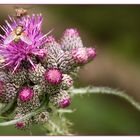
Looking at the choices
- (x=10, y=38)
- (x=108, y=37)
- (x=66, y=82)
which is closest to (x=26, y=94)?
(x=66, y=82)

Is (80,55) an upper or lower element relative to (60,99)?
upper

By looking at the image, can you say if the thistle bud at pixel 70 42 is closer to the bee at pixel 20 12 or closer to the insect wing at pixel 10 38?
the bee at pixel 20 12

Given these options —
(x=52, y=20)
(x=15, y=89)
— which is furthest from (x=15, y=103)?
(x=52, y=20)

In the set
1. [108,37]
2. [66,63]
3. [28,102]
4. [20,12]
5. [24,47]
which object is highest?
[108,37]

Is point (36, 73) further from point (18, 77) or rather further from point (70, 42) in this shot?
point (70, 42)

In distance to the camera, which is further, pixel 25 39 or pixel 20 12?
pixel 20 12

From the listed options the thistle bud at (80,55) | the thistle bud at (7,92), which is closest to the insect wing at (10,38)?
the thistle bud at (7,92)
